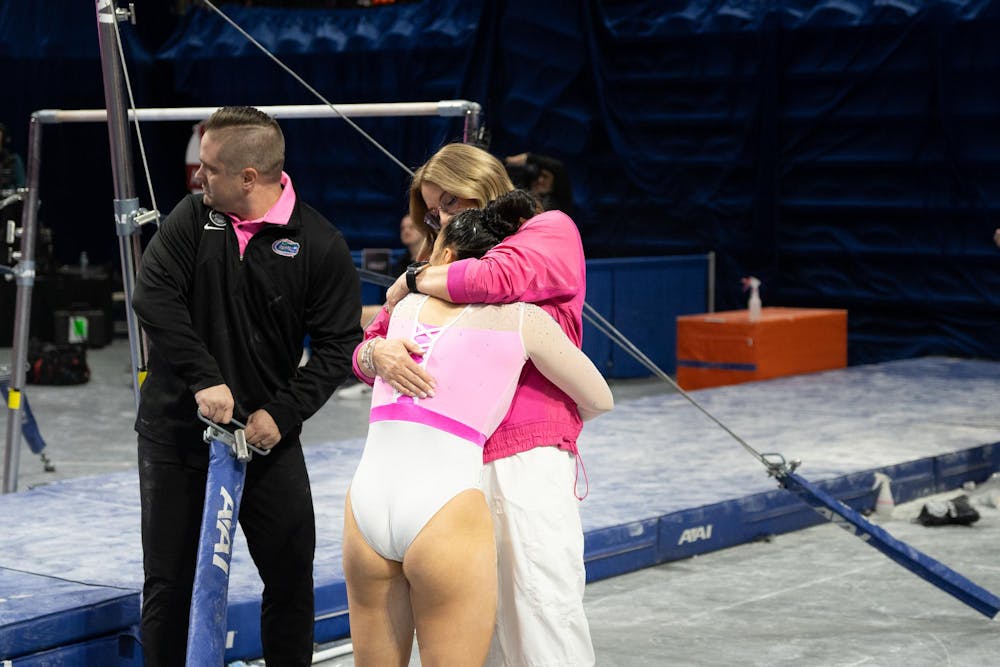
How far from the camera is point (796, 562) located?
17.5ft

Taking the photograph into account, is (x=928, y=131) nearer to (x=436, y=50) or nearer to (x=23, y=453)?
(x=436, y=50)

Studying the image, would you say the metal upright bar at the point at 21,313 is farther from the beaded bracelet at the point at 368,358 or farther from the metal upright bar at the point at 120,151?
the beaded bracelet at the point at 368,358

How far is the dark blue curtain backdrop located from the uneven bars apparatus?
19.7 ft

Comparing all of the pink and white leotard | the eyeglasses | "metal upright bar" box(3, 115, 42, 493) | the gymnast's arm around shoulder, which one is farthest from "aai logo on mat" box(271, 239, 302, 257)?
"metal upright bar" box(3, 115, 42, 493)

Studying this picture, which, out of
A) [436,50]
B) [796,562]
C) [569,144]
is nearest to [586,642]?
[796,562]

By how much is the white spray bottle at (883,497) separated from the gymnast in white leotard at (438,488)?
360 centimetres

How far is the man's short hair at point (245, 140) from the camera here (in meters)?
3.28

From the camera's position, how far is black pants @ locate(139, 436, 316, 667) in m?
3.34

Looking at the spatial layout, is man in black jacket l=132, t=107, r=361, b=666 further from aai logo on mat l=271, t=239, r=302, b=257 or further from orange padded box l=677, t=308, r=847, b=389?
orange padded box l=677, t=308, r=847, b=389

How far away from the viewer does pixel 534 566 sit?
2830mm

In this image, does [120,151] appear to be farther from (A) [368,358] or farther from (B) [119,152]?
(A) [368,358]

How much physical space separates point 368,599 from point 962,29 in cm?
829

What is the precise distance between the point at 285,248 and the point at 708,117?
26.2 feet

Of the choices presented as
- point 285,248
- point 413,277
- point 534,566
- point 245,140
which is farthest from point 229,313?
point 534,566
